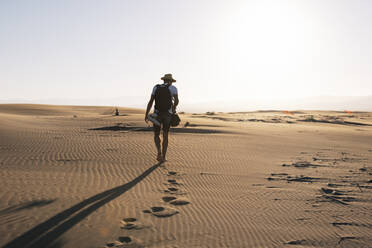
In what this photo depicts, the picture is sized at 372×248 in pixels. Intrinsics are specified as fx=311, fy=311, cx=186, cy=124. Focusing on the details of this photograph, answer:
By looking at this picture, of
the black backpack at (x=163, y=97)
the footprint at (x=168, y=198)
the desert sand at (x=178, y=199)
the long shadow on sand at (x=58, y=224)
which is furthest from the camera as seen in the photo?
the black backpack at (x=163, y=97)

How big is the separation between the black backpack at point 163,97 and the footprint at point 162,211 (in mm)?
3087

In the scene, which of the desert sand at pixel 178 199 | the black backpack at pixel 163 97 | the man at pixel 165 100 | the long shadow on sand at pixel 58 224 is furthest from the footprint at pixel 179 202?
the black backpack at pixel 163 97

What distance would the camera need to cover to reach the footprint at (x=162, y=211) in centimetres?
366

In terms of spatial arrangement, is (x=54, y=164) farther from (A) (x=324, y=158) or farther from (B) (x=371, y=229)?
(A) (x=324, y=158)

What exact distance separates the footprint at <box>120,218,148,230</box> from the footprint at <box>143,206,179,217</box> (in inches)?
12.5

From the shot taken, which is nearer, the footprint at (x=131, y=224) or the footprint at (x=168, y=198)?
the footprint at (x=131, y=224)

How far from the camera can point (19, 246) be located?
8.93ft

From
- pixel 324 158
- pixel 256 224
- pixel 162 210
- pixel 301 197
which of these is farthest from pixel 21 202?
pixel 324 158

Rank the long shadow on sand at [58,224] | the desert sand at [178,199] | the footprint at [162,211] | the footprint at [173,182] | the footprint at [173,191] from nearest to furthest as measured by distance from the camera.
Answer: the long shadow on sand at [58,224] < the desert sand at [178,199] < the footprint at [162,211] < the footprint at [173,191] < the footprint at [173,182]

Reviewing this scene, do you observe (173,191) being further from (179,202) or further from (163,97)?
(163,97)

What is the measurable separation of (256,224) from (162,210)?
1136mm

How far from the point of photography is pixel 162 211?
12.4ft

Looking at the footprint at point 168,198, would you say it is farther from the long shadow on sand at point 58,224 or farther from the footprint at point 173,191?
the long shadow on sand at point 58,224

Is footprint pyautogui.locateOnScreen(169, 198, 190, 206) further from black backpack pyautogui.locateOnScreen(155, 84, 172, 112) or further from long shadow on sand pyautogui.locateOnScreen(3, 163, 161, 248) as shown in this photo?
black backpack pyautogui.locateOnScreen(155, 84, 172, 112)
